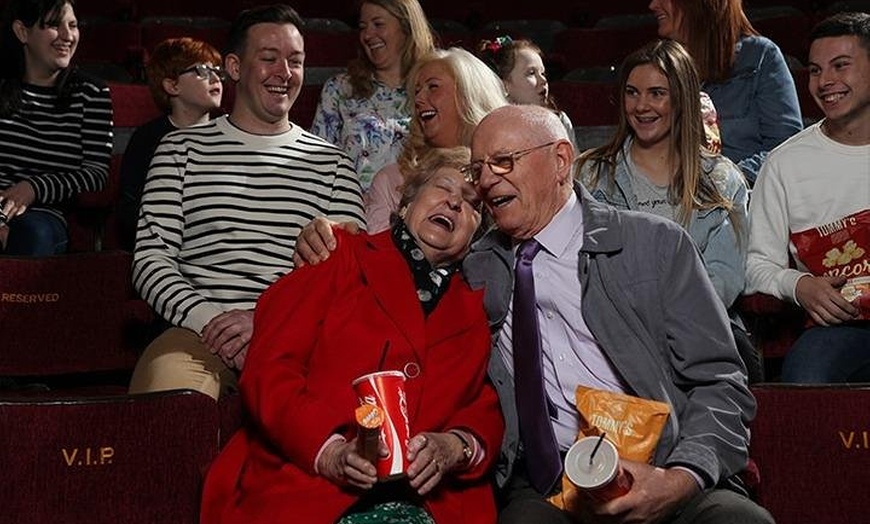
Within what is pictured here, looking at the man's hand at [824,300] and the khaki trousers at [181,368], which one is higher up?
the man's hand at [824,300]

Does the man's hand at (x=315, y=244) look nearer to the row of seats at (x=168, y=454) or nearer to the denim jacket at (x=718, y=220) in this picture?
the row of seats at (x=168, y=454)

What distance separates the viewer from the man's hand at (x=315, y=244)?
5.67 feet

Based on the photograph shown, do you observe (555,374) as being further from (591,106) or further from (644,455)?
(591,106)

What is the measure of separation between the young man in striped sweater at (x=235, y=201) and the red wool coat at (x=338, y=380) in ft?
0.99

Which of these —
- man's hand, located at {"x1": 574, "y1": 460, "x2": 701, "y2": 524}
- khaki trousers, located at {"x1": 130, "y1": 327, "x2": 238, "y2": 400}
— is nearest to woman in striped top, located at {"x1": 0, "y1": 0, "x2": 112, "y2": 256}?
khaki trousers, located at {"x1": 130, "y1": 327, "x2": 238, "y2": 400}

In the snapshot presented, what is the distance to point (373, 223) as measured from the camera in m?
2.32

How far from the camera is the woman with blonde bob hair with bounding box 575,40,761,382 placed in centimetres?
216

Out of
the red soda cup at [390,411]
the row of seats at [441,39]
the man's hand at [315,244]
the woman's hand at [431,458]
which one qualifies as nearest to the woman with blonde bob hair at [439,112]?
the man's hand at [315,244]

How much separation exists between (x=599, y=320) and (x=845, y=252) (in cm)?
60

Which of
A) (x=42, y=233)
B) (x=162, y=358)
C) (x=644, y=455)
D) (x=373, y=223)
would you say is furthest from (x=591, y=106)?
(x=644, y=455)

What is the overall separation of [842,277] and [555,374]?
596mm

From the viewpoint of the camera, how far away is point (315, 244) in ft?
5.71

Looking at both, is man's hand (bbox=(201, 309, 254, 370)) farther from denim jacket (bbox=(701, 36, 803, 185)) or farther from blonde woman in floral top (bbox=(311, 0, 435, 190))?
denim jacket (bbox=(701, 36, 803, 185))

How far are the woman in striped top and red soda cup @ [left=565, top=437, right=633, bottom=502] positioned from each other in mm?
1445
